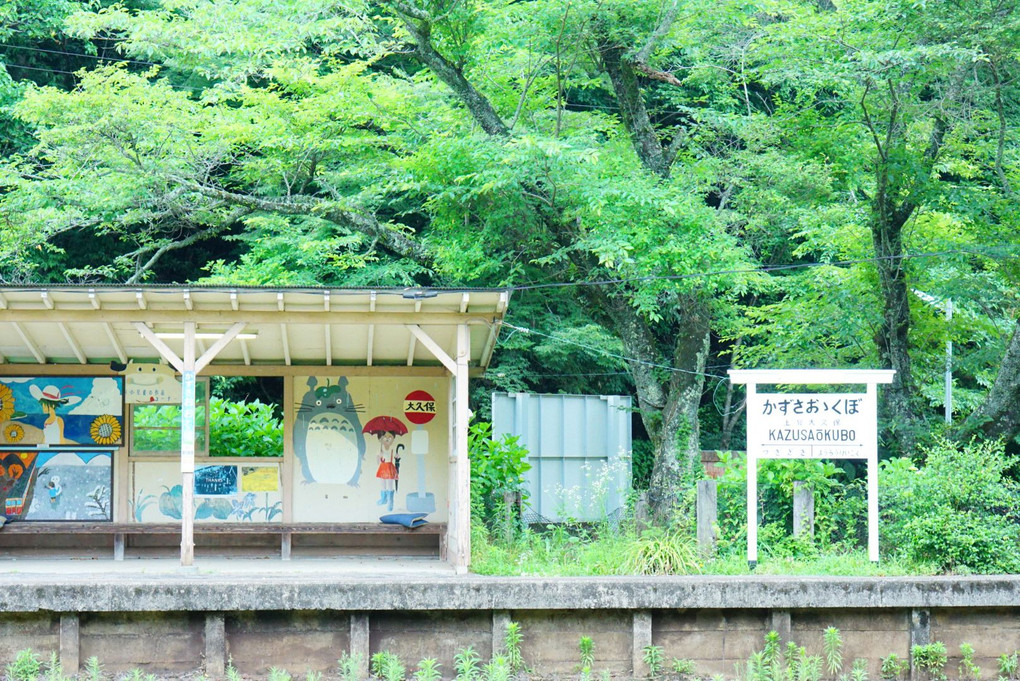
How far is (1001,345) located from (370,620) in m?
11.4

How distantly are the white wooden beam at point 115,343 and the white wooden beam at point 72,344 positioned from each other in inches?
15.5

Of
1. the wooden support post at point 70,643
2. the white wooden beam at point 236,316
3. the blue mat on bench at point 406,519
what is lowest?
the wooden support post at point 70,643

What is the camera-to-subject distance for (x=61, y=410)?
13.3 metres

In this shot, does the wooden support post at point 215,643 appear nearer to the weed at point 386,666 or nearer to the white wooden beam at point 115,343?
the weed at point 386,666

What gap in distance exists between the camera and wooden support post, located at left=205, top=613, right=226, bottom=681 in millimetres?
9172

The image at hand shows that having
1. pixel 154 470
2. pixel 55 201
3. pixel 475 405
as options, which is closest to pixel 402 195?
pixel 475 405

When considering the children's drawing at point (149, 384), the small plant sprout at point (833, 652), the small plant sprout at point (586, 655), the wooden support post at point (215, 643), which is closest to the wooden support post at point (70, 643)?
the wooden support post at point (215, 643)

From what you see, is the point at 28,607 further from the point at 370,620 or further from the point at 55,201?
the point at 55,201

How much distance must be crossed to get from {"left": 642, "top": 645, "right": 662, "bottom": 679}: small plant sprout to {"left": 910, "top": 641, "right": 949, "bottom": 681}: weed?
2.22 m

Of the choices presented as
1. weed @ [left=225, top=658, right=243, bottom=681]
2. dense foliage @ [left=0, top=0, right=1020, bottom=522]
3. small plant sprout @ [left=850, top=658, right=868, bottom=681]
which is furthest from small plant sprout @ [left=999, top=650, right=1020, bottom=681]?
weed @ [left=225, top=658, right=243, bottom=681]

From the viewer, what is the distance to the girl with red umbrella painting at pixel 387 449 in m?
13.5

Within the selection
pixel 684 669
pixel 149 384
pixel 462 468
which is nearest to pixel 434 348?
pixel 462 468

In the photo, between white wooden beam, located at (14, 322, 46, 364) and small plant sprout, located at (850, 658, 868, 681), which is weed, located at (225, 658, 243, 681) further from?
small plant sprout, located at (850, 658, 868, 681)

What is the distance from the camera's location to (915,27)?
555 inches
